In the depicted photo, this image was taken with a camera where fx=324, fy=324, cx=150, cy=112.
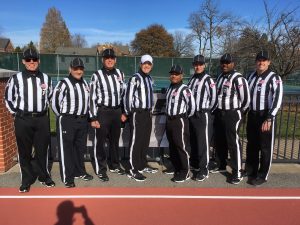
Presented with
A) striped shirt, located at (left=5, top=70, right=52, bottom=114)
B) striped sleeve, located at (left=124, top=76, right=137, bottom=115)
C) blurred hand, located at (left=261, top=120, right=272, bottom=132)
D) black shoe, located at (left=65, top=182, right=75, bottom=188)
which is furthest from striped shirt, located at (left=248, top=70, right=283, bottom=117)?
→ striped shirt, located at (left=5, top=70, right=52, bottom=114)

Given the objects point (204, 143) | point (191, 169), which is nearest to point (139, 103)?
point (204, 143)

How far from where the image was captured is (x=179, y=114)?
5.25m

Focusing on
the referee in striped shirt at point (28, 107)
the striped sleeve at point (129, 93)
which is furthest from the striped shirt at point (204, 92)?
the referee in striped shirt at point (28, 107)

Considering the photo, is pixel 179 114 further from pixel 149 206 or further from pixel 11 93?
pixel 11 93

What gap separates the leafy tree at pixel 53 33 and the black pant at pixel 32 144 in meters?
75.4

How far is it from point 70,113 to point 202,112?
2136 millimetres

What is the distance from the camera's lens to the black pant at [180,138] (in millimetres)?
5277

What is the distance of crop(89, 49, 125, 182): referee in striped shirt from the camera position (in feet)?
17.3

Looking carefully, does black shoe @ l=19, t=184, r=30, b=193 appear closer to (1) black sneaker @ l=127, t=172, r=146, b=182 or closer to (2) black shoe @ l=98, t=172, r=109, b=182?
(2) black shoe @ l=98, t=172, r=109, b=182

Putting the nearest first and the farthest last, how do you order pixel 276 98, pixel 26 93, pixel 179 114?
pixel 26 93 < pixel 276 98 < pixel 179 114

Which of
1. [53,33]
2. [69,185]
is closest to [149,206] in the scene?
[69,185]

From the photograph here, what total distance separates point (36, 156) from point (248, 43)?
9605 mm

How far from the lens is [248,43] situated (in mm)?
12227

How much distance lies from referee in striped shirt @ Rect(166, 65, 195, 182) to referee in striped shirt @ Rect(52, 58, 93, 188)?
137cm
